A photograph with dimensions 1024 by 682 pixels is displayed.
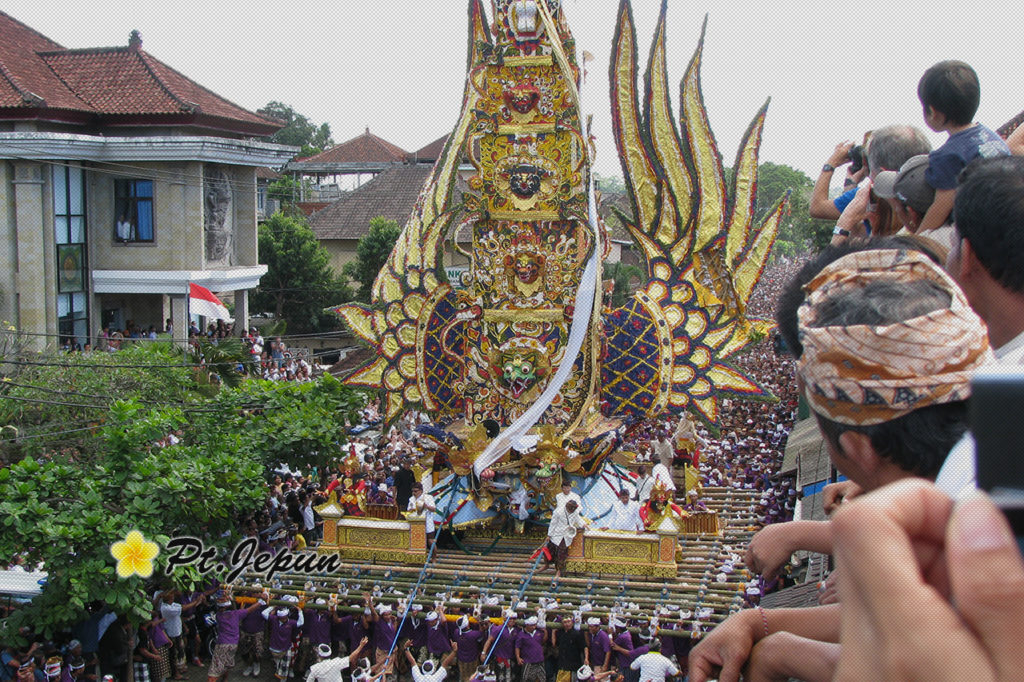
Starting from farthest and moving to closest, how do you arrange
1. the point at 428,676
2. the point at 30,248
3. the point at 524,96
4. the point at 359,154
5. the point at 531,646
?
1. the point at 359,154
2. the point at 30,248
3. the point at 524,96
4. the point at 531,646
5. the point at 428,676

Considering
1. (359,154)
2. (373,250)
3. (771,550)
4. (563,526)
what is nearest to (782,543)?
(771,550)

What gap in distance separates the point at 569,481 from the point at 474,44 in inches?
219

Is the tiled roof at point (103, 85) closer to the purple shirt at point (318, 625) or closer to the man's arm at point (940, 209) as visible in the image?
the purple shirt at point (318, 625)

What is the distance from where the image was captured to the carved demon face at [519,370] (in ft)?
39.4

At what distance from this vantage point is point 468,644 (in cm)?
1055

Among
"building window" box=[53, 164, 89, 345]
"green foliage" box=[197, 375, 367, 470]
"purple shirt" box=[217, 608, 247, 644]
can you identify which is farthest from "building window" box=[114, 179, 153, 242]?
"purple shirt" box=[217, 608, 247, 644]

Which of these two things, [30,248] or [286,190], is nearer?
[30,248]

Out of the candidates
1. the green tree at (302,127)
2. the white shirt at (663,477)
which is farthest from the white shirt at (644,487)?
the green tree at (302,127)

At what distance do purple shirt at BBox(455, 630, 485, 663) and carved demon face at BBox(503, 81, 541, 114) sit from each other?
6.01 metres

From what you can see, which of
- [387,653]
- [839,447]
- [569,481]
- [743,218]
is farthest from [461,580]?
[839,447]

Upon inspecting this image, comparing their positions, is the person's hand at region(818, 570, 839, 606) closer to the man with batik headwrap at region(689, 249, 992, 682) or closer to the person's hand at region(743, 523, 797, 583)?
the person's hand at region(743, 523, 797, 583)

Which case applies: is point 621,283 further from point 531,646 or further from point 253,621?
point 531,646

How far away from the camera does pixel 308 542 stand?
13.6 meters

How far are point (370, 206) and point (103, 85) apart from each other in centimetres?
1337
